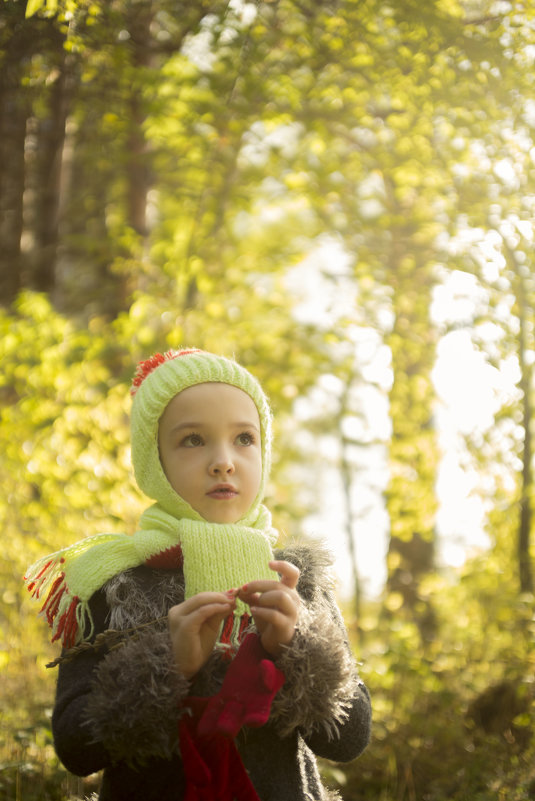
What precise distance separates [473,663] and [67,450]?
2.77m

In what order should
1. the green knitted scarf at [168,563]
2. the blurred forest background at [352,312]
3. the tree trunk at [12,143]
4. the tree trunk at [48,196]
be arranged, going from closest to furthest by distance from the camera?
the green knitted scarf at [168,563] → the tree trunk at [12,143] → the blurred forest background at [352,312] → the tree trunk at [48,196]

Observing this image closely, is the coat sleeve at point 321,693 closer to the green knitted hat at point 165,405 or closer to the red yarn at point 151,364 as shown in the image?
the green knitted hat at point 165,405

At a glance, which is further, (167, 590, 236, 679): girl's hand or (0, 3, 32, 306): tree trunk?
(0, 3, 32, 306): tree trunk

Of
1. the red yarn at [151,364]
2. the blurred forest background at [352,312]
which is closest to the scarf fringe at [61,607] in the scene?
the red yarn at [151,364]

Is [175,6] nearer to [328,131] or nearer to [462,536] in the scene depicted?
[328,131]

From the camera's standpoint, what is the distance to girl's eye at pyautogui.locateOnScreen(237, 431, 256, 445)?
2020 mm

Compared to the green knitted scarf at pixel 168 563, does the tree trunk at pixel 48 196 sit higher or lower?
higher

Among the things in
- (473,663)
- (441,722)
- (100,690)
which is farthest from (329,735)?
(473,663)

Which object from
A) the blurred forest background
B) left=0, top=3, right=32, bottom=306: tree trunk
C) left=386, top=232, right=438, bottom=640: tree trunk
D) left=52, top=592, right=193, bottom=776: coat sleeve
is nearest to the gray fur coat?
left=52, top=592, right=193, bottom=776: coat sleeve

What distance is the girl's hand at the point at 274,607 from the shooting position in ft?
5.16

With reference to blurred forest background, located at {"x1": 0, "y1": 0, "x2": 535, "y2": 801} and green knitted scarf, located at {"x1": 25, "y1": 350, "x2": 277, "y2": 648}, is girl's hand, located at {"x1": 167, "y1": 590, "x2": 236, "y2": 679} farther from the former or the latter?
blurred forest background, located at {"x1": 0, "y1": 0, "x2": 535, "y2": 801}

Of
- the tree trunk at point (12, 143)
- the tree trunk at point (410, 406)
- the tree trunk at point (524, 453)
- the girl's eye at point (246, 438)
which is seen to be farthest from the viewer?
the tree trunk at point (410, 406)

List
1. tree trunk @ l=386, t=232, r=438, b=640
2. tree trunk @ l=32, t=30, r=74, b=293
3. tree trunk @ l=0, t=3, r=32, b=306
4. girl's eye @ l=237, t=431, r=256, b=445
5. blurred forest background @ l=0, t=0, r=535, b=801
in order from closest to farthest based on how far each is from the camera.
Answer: girl's eye @ l=237, t=431, r=256, b=445 → tree trunk @ l=0, t=3, r=32, b=306 → blurred forest background @ l=0, t=0, r=535, b=801 → tree trunk @ l=386, t=232, r=438, b=640 → tree trunk @ l=32, t=30, r=74, b=293

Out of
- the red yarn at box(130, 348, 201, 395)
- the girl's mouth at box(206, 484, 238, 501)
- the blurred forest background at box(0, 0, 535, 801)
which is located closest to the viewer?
the girl's mouth at box(206, 484, 238, 501)
